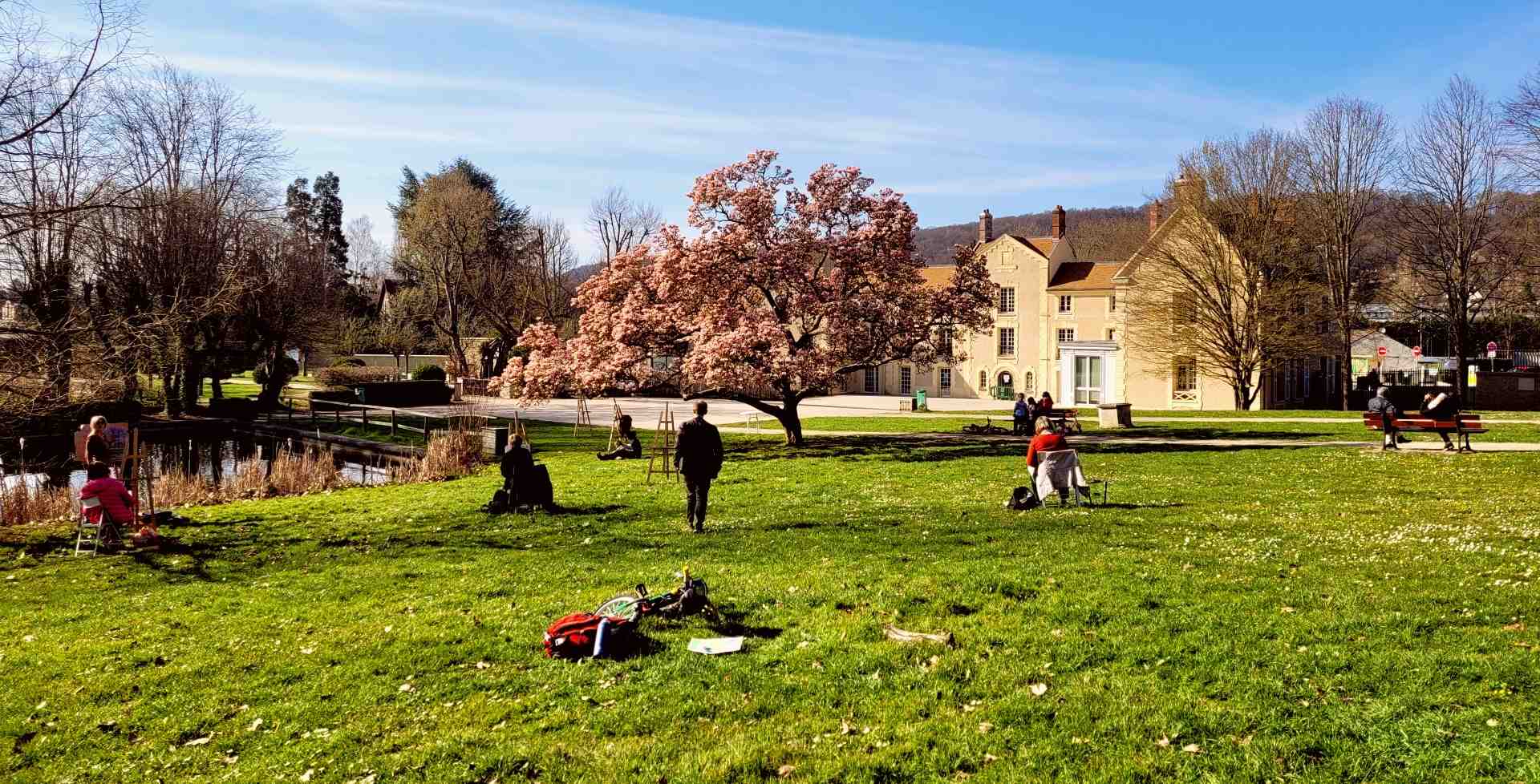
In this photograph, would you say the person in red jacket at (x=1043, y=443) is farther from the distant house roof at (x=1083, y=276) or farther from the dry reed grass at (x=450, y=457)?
the distant house roof at (x=1083, y=276)

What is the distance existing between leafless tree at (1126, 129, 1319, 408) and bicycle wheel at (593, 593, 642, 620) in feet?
130

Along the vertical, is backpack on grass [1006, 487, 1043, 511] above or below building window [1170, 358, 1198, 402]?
below

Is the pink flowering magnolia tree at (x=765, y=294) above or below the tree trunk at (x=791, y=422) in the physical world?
above

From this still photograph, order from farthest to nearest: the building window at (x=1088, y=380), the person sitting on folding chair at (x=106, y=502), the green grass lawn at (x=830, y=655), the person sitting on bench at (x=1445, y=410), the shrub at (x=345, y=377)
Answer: the shrub at (x=345, y=377)
the building window at (x=1088, y=380)
the person sitting on bench at (x=1445, y=410)
the person sitting on folding chair at (x=106, y=502)
the green grass lawn at (x=830, y=655)

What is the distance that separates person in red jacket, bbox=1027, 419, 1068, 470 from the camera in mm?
13938

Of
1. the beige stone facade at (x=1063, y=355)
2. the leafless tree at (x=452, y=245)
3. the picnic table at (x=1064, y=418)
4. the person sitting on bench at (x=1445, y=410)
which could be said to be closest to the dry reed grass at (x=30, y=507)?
the picnic table at (x=1064, y=418)

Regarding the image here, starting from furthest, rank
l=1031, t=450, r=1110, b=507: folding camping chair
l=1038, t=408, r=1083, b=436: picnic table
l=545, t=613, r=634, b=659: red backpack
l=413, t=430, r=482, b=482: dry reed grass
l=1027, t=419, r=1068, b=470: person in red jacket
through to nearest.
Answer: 1. l=1038, t=408, r=1083, b=436: picnic table
2. l=413, t=430, r=482, b=482: dry reed grass
3. l=1031, t=450, r=1110, b=507: folding camping chair
4. l=1027, t=419, r=1068, b=470: person in red jacket
5. l=545, t=613, r=634, b=659: red backpack

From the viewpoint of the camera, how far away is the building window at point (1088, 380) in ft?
160

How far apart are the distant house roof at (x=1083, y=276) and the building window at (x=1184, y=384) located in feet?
32.5

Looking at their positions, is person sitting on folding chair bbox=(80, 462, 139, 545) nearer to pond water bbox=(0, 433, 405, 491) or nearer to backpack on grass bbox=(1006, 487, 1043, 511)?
pond water bbox=(0, 433, 405, 491)

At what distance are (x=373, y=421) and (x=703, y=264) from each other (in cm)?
2070

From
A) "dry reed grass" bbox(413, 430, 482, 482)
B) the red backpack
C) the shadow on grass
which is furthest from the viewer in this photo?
the shadow on grass

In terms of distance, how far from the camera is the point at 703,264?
24.8m

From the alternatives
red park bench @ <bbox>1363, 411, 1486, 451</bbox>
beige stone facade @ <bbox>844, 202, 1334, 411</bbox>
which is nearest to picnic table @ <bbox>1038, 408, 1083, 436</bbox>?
red park bench @ <bbox>1363, 411, 1486, 451</bbox>
